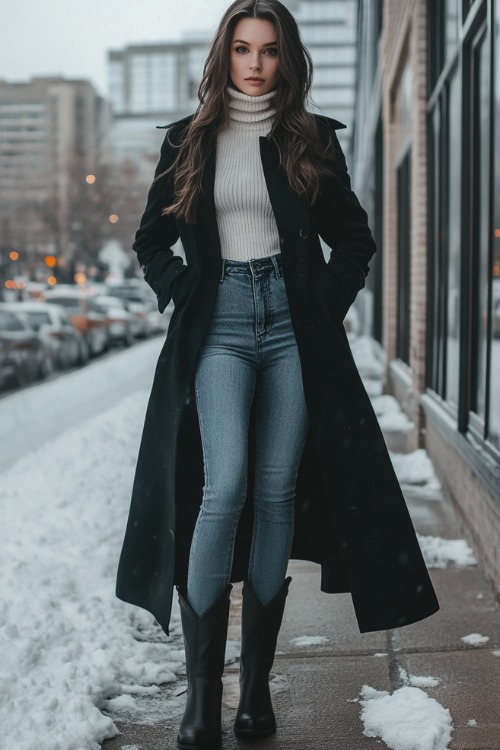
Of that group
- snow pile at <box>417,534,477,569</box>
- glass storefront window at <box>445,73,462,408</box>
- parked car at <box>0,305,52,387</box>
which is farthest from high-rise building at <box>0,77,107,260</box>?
snow pile at <box>417,534,477,569</box>

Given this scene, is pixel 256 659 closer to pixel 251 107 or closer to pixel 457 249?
pixel 251 107

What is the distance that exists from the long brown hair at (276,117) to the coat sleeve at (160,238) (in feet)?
0.29

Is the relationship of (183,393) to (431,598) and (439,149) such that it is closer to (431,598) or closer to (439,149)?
(431,598)

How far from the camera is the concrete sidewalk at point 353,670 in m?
3.02

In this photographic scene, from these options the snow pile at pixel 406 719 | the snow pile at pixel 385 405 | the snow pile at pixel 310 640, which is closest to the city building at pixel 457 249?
the snow pile at pixel 385 405

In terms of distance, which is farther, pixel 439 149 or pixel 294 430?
pixel 439 149

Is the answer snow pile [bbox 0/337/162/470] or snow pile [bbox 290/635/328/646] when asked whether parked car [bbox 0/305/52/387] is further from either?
snow pile [bbox 290/635/328/646]

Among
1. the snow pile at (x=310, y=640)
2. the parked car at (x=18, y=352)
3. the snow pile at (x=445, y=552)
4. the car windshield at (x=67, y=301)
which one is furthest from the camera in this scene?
the car windshield at (x=67, y=301)

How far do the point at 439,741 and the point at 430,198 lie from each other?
6.02 m

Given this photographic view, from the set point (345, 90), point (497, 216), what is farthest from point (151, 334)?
point (345, 90)

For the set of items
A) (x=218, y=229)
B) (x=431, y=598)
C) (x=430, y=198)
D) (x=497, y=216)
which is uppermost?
(x=430, y=198)

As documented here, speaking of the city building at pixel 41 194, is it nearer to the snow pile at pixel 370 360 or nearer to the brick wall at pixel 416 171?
the snow pile at pixel 370 360

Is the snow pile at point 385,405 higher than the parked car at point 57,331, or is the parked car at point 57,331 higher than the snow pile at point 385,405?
the parked car at point 57,331

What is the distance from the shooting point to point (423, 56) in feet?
27.9
